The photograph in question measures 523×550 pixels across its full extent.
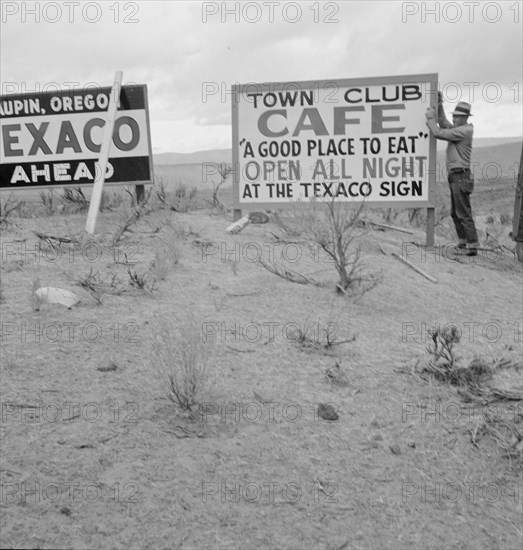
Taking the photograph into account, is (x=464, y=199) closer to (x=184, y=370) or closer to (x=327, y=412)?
(x=327, y=412)

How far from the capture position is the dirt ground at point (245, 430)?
12.0 feet

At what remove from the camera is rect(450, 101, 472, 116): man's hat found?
10.9 meters

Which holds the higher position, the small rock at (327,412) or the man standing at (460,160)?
the man standing at (460,160)

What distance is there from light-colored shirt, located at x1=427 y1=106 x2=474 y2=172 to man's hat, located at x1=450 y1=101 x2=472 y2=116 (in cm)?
16

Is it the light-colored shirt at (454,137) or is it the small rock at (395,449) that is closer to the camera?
the small rock at (395,449)

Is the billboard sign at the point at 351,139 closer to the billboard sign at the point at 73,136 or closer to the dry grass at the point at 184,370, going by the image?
the billboard sign at the point at 73,136

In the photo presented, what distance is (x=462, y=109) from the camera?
10.9m

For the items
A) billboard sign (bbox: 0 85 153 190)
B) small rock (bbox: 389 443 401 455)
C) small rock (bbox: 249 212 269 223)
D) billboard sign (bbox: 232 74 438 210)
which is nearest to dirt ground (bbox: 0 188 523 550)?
small rock (bbox: 389 443 401 455)

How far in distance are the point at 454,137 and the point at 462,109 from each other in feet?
1.69

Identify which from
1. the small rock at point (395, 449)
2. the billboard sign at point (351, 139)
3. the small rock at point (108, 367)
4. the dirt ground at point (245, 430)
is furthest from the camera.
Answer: the billboard sign at point (351, 139)

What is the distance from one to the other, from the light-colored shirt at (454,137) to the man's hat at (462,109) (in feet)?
0.51

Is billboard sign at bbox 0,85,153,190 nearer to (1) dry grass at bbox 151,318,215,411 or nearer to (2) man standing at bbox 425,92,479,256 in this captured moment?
(2) man standing at bbox 425,92,479,256

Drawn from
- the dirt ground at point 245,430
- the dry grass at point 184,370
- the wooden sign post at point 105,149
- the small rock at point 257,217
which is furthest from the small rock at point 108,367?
the small rock at point 257,217

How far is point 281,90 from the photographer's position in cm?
1077
